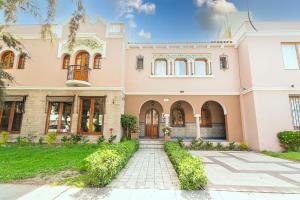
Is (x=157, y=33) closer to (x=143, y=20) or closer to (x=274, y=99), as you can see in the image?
(x=143, y=20)

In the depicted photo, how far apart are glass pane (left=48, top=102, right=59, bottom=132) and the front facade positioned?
0.22 ft

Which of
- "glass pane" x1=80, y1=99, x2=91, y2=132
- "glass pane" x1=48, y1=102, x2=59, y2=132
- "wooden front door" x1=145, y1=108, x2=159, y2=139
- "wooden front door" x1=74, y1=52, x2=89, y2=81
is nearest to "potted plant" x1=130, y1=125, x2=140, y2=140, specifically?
"wooden front door" x1=145, y1=108, x2=159, y2=139

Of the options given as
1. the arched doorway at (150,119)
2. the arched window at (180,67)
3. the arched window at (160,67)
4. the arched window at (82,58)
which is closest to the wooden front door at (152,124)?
the arched doorway at (150,119)

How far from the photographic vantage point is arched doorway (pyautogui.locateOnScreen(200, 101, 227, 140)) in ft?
44.6

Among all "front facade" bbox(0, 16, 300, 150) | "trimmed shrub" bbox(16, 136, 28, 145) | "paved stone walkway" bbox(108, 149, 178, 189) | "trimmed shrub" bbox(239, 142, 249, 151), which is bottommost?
"paved stone walkway" bbox(108, 149, 178, 189)

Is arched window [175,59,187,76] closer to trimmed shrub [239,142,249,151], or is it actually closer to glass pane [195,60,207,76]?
glass pane [195,60,207,76]

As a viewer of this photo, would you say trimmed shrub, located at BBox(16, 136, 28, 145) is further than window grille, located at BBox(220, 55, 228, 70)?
No

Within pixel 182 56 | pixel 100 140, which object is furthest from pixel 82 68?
pixel 182 56

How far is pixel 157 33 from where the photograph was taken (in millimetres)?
13664

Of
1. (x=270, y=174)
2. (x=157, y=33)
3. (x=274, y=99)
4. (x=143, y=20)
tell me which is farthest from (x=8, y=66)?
(x=274, y=99)

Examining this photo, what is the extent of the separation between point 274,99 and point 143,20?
1050cm

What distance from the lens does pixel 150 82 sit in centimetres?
1280

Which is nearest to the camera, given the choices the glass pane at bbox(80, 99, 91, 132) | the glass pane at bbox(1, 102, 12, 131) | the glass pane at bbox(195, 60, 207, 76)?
the glass pane at bbox(80, 99, 91, 132)

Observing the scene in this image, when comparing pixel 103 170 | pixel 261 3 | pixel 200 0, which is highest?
pixel 200 0
